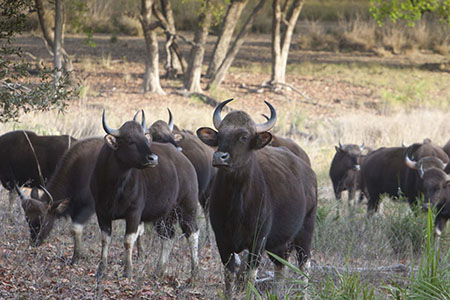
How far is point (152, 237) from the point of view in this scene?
33.6 ft

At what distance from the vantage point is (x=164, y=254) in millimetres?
8508

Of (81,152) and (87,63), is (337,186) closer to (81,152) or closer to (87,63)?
(81,152)

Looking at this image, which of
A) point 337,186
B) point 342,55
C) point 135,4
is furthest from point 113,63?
point 337,186

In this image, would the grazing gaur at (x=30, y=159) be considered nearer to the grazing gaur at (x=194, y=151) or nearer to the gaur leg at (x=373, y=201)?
the grazing gaur at (x=194, y=151)

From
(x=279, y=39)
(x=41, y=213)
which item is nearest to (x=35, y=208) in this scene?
(x=41, y=213)

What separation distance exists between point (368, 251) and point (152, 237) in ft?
10.1

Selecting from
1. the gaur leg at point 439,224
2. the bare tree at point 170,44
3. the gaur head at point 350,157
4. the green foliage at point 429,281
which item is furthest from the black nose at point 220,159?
the bare tree at point 170,44

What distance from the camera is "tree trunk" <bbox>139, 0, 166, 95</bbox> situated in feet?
82.5

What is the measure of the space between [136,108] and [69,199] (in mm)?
13938

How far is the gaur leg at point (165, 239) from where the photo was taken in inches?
330

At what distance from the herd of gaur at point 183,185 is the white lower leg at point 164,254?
A: 0.5 inches

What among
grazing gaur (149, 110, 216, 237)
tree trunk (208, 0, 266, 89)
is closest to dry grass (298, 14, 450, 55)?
tree trunk (208, 0, 266, 89)

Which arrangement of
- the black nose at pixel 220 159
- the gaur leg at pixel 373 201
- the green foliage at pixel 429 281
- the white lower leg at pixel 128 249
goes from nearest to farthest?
the green foliage at pixel 429 281
the black nose at pixel 220 159
the white lower leg at pixel 128 249
the gaur leg at pixel 373 201

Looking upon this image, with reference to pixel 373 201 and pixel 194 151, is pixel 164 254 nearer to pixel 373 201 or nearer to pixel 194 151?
pixel 194 151
